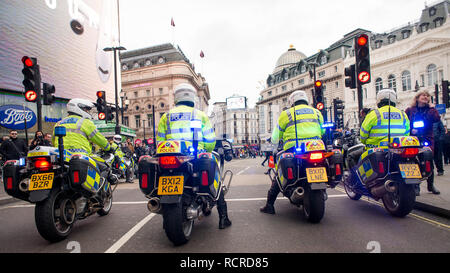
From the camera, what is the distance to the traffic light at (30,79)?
7.97m

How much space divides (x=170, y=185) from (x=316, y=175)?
6.41ft

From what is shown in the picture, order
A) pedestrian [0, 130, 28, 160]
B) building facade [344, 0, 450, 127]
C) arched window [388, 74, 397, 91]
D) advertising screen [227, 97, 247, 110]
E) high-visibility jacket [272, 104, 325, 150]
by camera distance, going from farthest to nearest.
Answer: advertising screen [227, 97, 247, 110] < arched window [388, 74, 397, 91] < building facade [344, 0, 450, 127] < pedestrian [0, 130, 28, 160] < high-visibility jacket [272, 104, 325, 150]

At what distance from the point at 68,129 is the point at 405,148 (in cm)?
488

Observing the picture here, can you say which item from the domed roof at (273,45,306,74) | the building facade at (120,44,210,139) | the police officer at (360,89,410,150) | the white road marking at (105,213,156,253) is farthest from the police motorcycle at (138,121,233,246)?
the domed roof at (273,45,306,74)

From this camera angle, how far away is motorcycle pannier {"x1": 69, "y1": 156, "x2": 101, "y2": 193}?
379 cm

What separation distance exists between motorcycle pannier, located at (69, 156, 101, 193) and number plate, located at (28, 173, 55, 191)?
250mm

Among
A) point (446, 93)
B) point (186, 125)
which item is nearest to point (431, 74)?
point (446, 93)

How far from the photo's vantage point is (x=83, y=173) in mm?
3855

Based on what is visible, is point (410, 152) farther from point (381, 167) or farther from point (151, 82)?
point (151, 82)

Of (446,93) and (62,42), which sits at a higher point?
(62,42)

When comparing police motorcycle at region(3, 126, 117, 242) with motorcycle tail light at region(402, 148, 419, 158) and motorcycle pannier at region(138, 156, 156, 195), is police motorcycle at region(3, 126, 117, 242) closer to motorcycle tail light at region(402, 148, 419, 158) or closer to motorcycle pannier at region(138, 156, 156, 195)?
motorcycle pannier at region(138, 156, 156, 195)

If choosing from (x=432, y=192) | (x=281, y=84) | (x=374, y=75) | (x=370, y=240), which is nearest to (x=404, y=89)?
(x=374, y=75)
